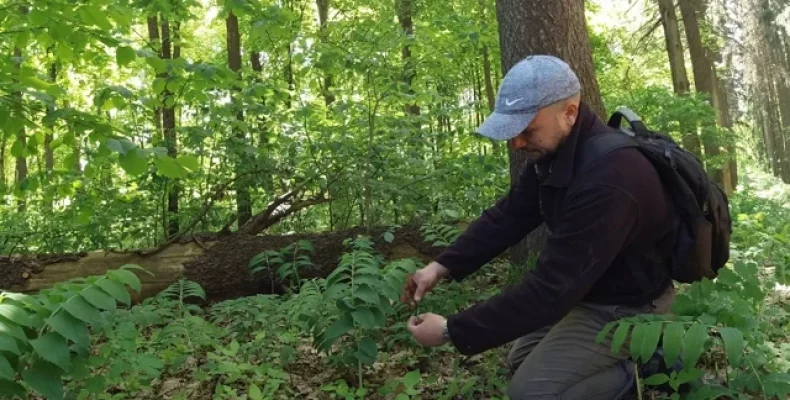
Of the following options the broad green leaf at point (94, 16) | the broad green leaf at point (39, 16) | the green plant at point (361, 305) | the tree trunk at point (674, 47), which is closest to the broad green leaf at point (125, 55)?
the broad green leaf at point (94, 16)

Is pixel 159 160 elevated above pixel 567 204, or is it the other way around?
pixel 159 160

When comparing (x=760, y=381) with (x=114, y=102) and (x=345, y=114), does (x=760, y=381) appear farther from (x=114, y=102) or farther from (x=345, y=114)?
(x=345, y=114)

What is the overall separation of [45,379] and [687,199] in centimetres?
258

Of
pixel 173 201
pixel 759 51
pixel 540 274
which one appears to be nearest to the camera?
pixel 540 274

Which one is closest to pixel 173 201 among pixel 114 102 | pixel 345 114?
pixel 345 114

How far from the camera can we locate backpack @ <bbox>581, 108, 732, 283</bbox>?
2510mm

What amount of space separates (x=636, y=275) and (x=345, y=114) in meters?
4.58

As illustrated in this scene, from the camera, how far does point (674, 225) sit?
2.53 meters

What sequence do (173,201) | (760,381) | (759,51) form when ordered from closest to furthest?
(760,381), (173,201), (759,51)

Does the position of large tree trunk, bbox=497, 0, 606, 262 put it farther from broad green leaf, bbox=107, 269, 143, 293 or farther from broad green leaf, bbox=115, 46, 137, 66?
broad green leaf, bbox=107, 269, 143, 293

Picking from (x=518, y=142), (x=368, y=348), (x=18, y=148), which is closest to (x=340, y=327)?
(x=368, y=348)

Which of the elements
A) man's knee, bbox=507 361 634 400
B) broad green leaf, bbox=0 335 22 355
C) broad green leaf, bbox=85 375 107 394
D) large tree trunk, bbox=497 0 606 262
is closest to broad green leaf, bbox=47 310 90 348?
broad green leaf, bbox=0 335 22 355

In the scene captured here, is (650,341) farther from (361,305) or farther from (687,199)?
(361,305)

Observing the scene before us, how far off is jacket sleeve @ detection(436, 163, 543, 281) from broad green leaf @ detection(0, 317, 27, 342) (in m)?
1.86
